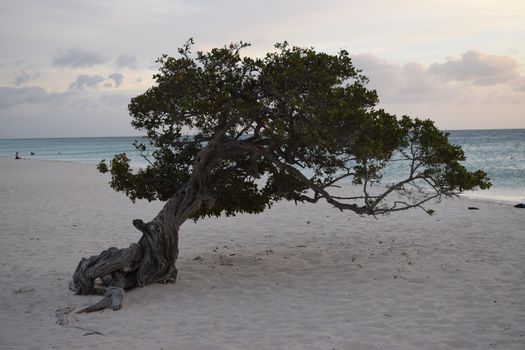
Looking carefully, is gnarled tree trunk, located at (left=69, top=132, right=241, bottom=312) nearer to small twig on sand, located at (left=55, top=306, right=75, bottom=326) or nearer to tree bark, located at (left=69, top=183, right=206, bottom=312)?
tree bark, located at (left=69, top=183, right=206, bottom=312)

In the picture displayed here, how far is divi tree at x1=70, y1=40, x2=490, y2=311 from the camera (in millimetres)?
9469

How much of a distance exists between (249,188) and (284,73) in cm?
343

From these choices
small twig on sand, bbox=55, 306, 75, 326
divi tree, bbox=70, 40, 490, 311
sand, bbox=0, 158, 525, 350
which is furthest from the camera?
divi tree, bbox=70, 40, 490, 311

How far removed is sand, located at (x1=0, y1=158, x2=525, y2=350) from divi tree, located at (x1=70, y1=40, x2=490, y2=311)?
781mm

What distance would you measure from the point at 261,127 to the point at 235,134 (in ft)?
2.13

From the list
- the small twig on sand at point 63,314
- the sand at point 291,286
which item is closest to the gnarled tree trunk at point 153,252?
the sand at point 291,286

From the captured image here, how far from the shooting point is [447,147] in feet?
33.7

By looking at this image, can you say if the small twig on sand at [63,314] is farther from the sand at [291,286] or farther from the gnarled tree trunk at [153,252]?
the gnarled tree trunk at [153,252]

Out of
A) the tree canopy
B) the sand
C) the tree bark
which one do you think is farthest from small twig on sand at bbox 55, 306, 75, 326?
the tree canopy

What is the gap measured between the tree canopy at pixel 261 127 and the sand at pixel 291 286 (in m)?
1.77

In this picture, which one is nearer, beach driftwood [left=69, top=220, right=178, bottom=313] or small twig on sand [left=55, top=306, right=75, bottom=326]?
small twig on sand [left=55, top=306, right=75, bottom=326]

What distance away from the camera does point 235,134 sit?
10.7m

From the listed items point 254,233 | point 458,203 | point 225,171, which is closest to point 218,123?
point 225,171

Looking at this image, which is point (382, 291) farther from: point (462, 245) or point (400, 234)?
point (400, 234)
